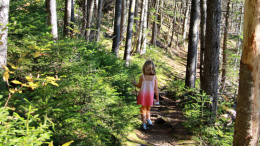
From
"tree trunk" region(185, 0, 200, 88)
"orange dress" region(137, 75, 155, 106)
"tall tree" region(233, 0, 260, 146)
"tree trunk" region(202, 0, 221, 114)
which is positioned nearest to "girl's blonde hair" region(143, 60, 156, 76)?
"orange dress" region(137, 75, 155, 106)

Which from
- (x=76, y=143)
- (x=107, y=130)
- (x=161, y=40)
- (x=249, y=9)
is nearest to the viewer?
(x=76, y=143)

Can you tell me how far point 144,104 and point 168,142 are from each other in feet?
4.39

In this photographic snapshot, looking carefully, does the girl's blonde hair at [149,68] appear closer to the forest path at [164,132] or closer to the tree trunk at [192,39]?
the forest path at [164,132]

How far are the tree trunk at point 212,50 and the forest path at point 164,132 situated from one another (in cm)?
125

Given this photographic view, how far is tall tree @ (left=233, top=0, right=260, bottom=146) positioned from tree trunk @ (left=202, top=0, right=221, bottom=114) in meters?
1.81

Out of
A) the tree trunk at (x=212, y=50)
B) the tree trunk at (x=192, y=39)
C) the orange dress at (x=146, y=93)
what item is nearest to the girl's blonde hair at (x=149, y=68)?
the orange dress at (x=146, y=93)

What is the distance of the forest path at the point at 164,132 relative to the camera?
539cm

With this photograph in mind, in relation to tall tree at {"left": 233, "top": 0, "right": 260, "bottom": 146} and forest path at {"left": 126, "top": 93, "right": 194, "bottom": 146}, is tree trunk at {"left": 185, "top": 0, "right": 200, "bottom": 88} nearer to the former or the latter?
forest path at {"left": 126, "top": 93, "right": 194, "bottom": 146}

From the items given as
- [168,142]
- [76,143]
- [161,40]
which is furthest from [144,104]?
[161,40]

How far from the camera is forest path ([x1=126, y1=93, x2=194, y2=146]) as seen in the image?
539 centimetres

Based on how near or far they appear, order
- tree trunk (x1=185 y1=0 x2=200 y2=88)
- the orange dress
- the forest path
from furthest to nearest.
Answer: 1. tree trunk (x1=185 y1=0 x2=200 y2=88)
2. the orange dress
3. the forest path

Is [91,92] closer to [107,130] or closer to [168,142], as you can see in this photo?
[107,130]

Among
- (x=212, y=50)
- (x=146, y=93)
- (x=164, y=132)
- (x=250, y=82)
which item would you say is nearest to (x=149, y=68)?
(x=146, y=93)

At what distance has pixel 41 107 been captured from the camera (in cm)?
247
